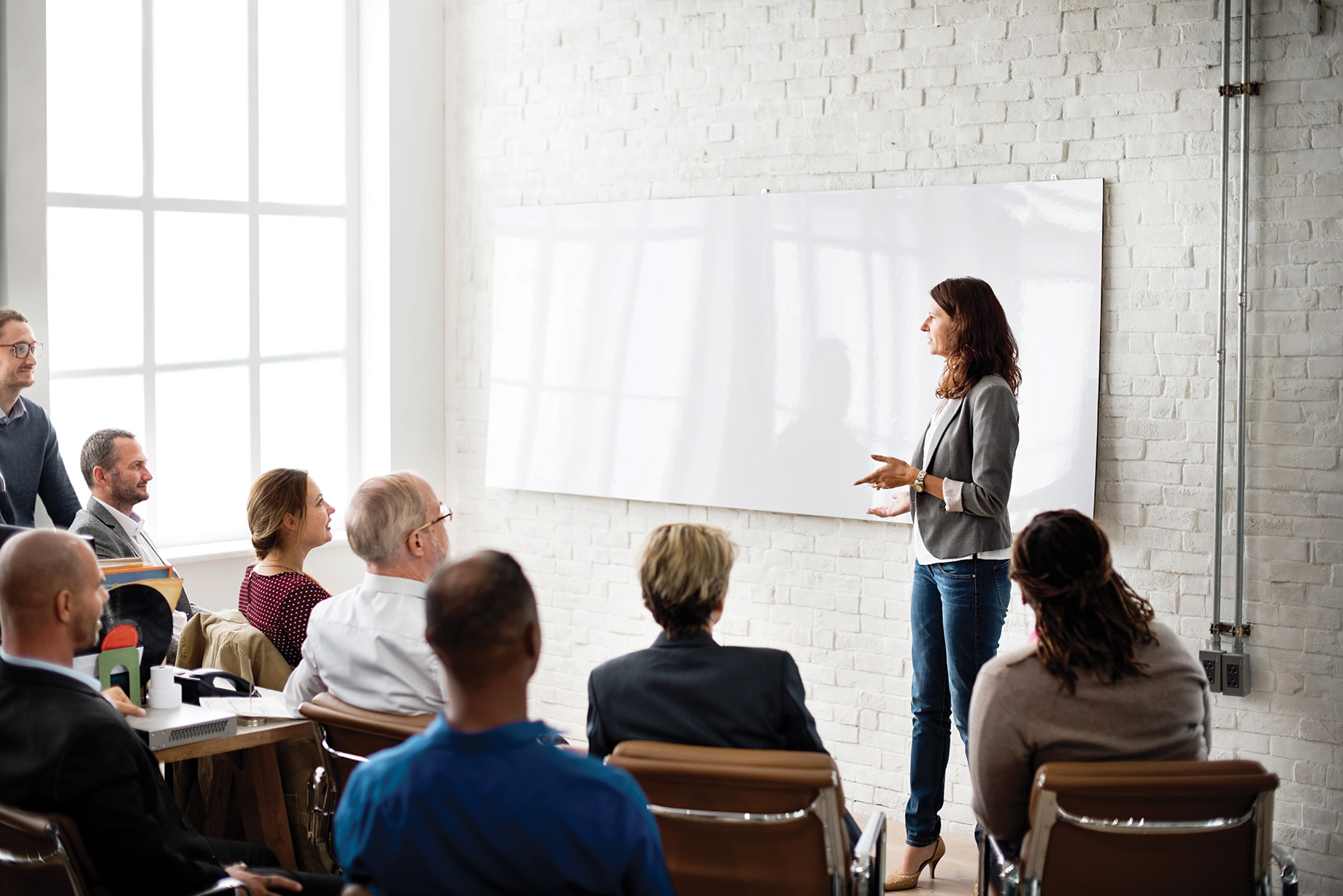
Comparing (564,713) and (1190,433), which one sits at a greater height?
(1190,433)

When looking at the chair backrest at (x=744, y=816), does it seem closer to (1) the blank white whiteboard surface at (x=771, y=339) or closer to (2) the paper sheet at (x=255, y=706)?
(2) the paper sheet at (x=255, y=706)

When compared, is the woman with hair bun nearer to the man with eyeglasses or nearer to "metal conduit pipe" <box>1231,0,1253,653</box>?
the man with eyeglasses

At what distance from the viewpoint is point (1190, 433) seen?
12.6 ft

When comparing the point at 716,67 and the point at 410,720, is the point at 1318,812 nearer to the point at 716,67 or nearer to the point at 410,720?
the point at 410,720

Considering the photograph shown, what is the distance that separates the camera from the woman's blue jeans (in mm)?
3520

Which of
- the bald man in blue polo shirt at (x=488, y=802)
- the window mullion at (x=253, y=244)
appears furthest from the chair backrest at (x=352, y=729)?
the window mullion at (x=253, y=244)

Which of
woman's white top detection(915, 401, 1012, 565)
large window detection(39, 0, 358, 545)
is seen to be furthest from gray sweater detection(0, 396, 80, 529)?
Result: woman's white top detection(915, 401, 1012, 565)

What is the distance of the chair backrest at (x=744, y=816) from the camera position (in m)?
2.01

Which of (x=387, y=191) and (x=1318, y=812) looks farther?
(x=387, y=191)

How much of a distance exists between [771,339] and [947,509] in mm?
1389

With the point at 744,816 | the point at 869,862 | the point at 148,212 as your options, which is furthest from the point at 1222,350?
the point at 148,212

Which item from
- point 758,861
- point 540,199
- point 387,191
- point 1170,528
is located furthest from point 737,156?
point 758,861

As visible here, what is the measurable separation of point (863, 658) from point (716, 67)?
240 centimetres

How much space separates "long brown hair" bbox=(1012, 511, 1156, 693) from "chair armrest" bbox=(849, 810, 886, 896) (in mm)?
468
